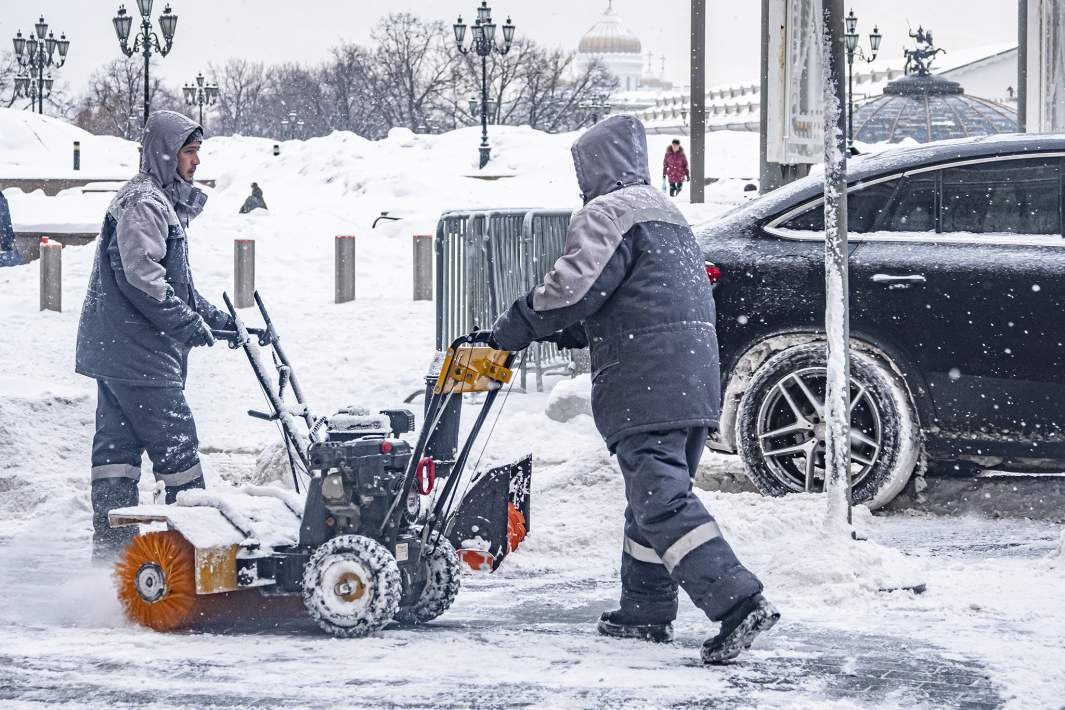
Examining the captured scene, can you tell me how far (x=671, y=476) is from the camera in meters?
4.98

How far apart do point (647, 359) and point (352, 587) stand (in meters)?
1.13

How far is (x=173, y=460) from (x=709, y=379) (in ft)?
8.09

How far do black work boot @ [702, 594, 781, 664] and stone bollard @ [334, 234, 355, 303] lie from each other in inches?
510

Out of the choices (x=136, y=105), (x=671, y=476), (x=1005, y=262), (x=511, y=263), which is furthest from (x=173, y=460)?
(x=136, y=105)

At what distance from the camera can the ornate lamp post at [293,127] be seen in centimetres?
8081

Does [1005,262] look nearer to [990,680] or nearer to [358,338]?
[990,680]

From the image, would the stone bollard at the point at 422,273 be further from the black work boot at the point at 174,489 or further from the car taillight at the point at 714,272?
the black work boot at the point at 174,489

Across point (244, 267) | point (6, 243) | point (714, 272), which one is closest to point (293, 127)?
point (6, 243)

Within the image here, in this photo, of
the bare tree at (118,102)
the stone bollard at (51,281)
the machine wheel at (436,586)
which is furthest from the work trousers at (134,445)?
the bare tree at (118,102)

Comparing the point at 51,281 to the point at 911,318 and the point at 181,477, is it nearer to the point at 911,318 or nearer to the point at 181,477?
the point at 181,477

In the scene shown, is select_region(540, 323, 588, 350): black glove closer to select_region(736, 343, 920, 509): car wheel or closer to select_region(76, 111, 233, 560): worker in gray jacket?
select_region(76, 111, 233, 560): worker in gray jacket

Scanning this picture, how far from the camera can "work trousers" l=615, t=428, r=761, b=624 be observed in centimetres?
484

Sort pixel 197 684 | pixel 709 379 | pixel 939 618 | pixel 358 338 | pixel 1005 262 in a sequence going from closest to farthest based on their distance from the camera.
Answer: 1. pixel 197 684
2. pixel 709 379
3. pixel 939 618
4. pixel 1005 262
5. pixel 358 338

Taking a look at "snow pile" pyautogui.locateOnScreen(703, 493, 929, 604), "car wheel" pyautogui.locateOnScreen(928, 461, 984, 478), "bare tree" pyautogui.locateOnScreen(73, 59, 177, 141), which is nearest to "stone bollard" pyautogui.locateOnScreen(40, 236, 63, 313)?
"car wheel" pyautogui.locateOnScreen(928, 461, 984, 478)
